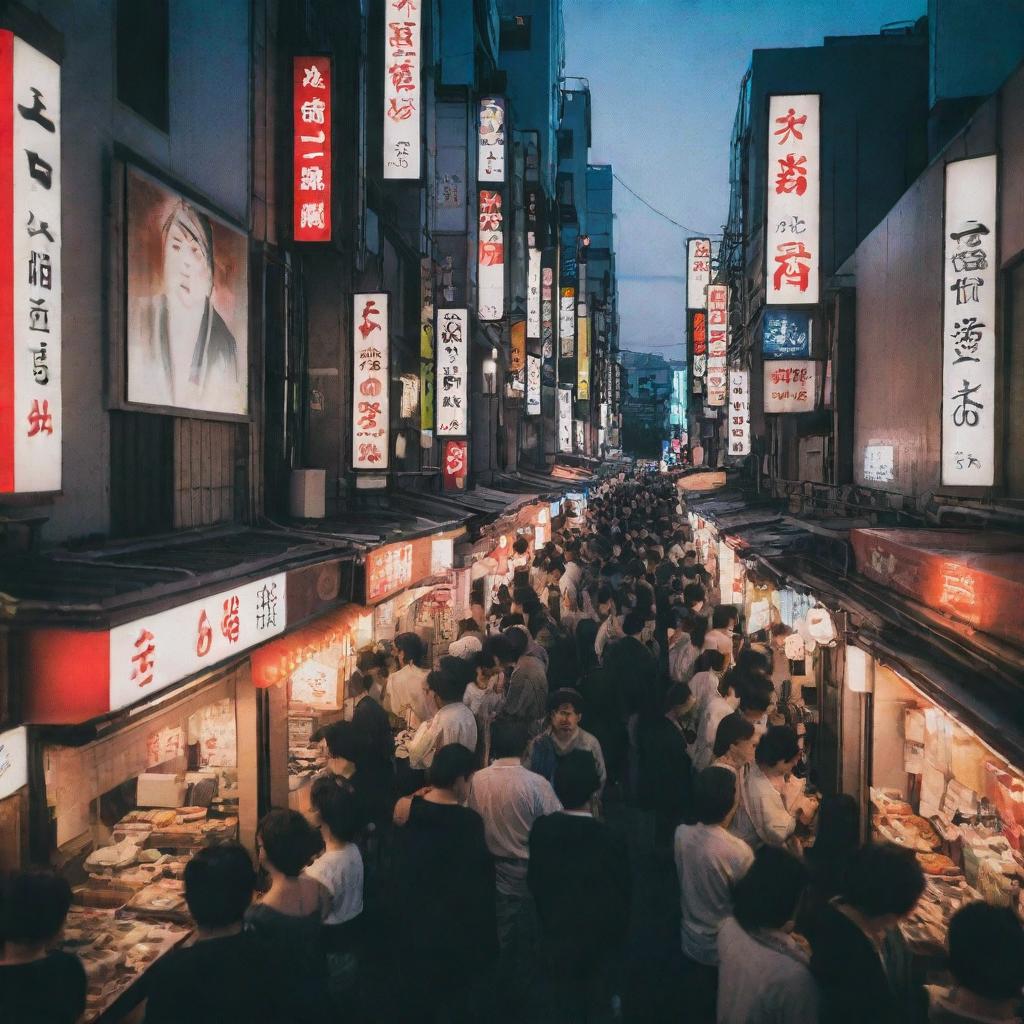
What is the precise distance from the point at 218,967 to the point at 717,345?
1277 inches

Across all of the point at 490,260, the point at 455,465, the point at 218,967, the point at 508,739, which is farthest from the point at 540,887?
the point at 490,260

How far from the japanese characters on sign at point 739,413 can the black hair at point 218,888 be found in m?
27.9

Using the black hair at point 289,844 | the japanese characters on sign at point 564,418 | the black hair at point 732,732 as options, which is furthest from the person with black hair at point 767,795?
the japanese characters on sign at point 564,418

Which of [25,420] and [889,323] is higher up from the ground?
[889,323]

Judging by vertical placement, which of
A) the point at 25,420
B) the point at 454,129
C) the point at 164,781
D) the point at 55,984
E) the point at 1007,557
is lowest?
the point at 164,781

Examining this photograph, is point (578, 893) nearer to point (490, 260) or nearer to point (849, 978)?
point (849, 978)

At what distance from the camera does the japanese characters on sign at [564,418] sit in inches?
2034

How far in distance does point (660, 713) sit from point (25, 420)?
7.86 metres

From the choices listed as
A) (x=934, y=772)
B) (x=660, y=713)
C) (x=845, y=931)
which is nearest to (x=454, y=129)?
(x=660, y=713)

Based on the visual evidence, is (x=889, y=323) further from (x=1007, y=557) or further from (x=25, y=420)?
(x=25, y=420)

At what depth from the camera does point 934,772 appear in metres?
9.16

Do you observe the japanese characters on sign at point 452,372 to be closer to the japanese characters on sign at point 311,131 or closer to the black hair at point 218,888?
the japanese characters on sign at point 311,131

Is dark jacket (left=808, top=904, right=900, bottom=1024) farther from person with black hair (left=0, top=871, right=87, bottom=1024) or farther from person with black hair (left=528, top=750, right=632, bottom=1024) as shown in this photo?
person with black hair (left=0, top=871, right=87, bottom=1024)

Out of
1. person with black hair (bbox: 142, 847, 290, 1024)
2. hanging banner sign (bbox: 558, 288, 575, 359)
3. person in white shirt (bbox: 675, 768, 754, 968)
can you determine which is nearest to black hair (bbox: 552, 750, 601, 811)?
person in white shirt (bbox: 675, 768, 754, 968)
